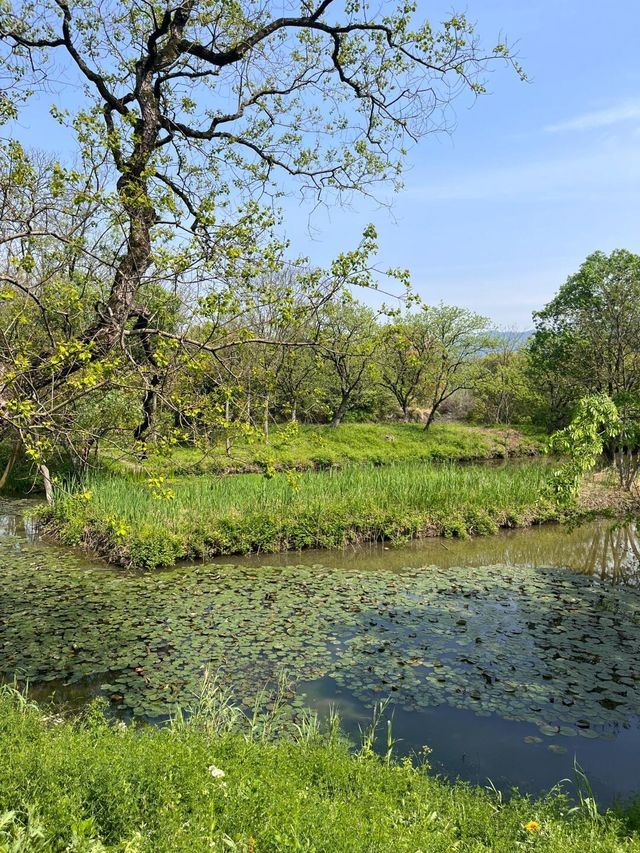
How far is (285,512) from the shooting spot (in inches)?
443

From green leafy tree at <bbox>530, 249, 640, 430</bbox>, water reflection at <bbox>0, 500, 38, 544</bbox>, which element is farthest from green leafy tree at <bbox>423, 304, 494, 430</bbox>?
water reflection at <bbox>0, 500, 38, 544</bbox>

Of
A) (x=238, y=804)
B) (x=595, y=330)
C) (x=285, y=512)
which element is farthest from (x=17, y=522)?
(x=595, y=330)

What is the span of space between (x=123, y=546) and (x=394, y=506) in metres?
5.38

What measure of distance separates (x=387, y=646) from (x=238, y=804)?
407cm

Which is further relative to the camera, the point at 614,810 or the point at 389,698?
the point at 389,698

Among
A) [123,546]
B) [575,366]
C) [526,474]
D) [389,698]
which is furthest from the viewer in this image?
[575,366]

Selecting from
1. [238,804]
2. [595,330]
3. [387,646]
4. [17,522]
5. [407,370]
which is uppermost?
[595,330]

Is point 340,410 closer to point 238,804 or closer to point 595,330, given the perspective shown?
point 595,330

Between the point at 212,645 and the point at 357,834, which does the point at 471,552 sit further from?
the point at 357,834

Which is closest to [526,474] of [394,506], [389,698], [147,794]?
[394,506]

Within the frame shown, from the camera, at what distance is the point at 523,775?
14.4 feet

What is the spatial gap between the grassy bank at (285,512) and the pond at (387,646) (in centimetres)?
61

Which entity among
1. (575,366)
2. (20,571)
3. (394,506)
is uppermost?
(575,366)

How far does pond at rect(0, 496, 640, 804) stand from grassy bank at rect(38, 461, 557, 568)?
23.9 inches
